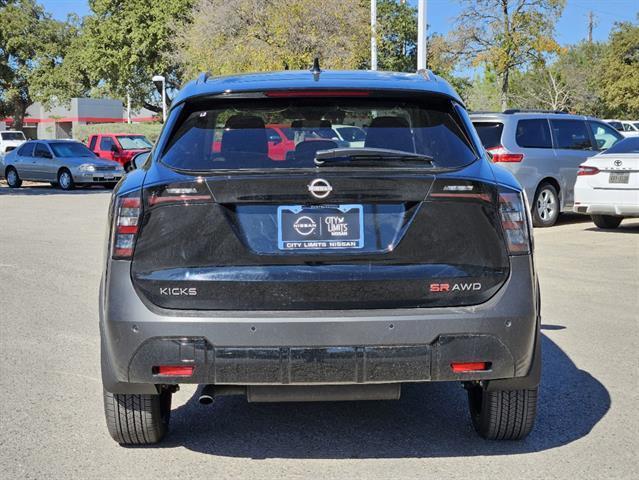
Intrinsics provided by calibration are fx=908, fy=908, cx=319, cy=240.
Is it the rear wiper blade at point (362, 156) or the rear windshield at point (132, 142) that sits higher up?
the rear wiper blade at point (362, 156)

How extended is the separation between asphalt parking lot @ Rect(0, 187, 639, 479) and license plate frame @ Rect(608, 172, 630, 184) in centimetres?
613

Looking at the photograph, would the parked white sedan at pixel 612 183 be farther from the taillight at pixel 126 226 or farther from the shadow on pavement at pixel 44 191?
the shadow on pavement at pixel 44 191

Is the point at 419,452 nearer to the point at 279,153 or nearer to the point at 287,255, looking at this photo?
the point at 287,255

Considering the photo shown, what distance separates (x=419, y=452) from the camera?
179 inches

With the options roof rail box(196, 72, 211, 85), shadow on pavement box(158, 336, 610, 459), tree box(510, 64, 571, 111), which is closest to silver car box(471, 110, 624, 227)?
shadow on pavement box(158, 336, 610, 459)

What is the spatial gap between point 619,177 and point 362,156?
1083 centimetres

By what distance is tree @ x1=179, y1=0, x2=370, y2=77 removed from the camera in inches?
1364

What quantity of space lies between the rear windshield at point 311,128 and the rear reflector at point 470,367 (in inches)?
36.0

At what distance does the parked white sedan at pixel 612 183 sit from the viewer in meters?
13.8

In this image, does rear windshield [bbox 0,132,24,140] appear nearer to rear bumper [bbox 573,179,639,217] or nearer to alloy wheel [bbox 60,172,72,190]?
alloy wheel [bbox 60,172,72,190]

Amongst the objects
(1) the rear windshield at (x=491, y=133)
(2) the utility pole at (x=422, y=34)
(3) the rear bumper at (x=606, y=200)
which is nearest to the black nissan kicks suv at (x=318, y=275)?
(3) the rear bumper at (x=606, y=200)

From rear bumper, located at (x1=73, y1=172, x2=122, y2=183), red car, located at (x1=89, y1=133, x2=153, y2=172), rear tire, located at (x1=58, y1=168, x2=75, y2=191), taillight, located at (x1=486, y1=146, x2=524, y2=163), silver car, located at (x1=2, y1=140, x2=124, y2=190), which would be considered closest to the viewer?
taillight, located at (x1=486, y1=146, x2=524, y2=163)

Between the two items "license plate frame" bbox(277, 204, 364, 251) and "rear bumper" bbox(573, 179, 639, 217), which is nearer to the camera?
"license plate frame" bbox(277, 204, 364, 251)

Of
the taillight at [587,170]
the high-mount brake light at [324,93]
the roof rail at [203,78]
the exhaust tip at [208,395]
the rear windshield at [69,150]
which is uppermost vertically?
the roof rail at [203,78]
